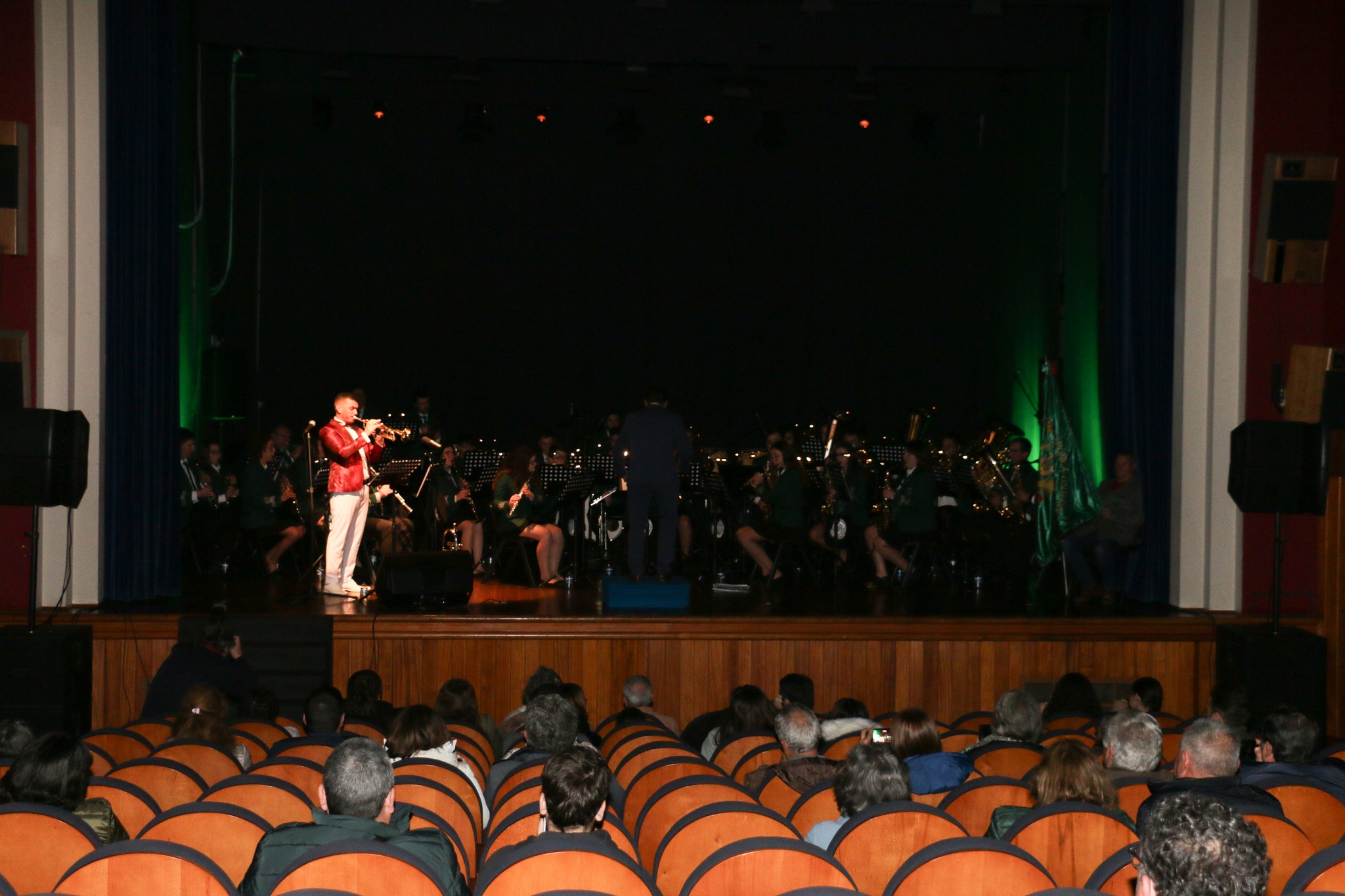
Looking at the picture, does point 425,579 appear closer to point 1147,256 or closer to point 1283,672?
point 1283,672

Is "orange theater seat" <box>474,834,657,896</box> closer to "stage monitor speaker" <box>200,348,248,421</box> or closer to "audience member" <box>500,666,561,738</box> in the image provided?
"audience member" <box>500,666,561,738</box>

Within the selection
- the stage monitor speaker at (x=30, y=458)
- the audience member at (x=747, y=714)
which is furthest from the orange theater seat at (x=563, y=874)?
the stage monitor speaker at (x=30, y=458)

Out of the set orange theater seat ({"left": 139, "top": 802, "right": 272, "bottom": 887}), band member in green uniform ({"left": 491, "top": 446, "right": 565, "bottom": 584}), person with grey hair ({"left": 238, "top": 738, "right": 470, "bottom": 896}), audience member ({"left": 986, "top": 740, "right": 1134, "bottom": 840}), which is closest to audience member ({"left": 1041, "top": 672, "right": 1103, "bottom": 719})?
audience member ({"left": 986, "top": 740, "right": 1134, "bottom": 840})

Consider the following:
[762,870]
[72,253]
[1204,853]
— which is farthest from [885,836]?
[72,253]

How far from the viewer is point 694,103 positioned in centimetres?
1350

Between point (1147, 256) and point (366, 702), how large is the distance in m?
5.93

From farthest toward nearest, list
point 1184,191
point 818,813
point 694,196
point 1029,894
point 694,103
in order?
point 694,196, point 694,103, point 1184,191, point 818,813, point 1029,894

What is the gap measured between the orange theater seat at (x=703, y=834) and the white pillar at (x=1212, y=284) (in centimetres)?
613

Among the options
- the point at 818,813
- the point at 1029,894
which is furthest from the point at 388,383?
the point at 1029,894

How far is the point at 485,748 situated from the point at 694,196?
9.90 metres

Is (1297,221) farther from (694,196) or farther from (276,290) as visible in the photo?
(276,290)

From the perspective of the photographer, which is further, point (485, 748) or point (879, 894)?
point (485, 748)

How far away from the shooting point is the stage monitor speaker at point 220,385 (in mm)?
11961

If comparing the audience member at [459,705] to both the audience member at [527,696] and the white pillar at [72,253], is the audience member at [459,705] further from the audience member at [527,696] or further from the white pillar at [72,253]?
the white pillar at [72,253]
